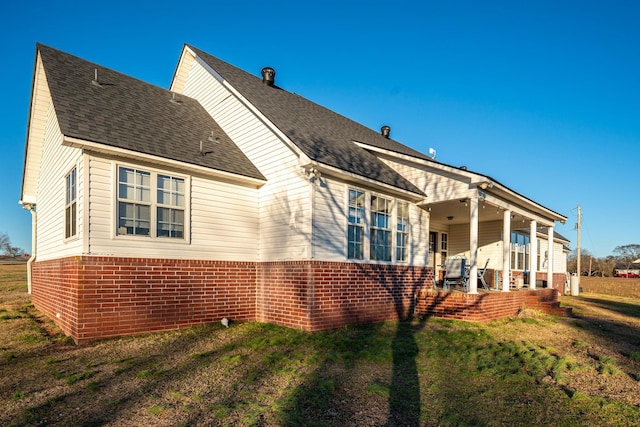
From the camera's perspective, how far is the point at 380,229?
1169cm

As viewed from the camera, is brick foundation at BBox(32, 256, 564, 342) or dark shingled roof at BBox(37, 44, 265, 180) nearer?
brick foundation at BBox(32, 256, 564, 342)

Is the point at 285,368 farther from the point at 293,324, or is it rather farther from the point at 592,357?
the point at 592,357

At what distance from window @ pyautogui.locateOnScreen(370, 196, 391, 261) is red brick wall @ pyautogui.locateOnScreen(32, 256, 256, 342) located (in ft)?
10.7

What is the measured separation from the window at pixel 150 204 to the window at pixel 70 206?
1182 millimetres

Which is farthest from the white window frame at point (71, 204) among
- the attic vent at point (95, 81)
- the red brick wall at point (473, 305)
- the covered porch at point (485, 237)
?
the covered porch at point (485, 237)

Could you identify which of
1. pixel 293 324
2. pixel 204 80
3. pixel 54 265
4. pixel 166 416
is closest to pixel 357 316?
pixel 293 324

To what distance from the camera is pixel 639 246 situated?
115 m

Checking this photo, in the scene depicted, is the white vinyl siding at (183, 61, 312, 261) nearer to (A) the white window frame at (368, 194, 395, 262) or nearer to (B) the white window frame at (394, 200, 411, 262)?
(A) the white window frame at (368, 194, 395, 262)

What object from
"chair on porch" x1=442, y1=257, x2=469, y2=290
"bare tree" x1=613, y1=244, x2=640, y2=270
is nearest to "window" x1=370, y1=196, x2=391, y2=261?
"chair on porch" x1=442, y1=257, x2=469, y2=290

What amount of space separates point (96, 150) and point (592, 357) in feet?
32.8

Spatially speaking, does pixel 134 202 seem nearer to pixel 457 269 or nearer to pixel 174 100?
pixel 174 100

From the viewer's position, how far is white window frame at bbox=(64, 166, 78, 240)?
29.5 feet

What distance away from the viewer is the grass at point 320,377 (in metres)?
4.98

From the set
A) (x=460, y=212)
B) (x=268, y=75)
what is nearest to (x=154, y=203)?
(x=268, y=75)
